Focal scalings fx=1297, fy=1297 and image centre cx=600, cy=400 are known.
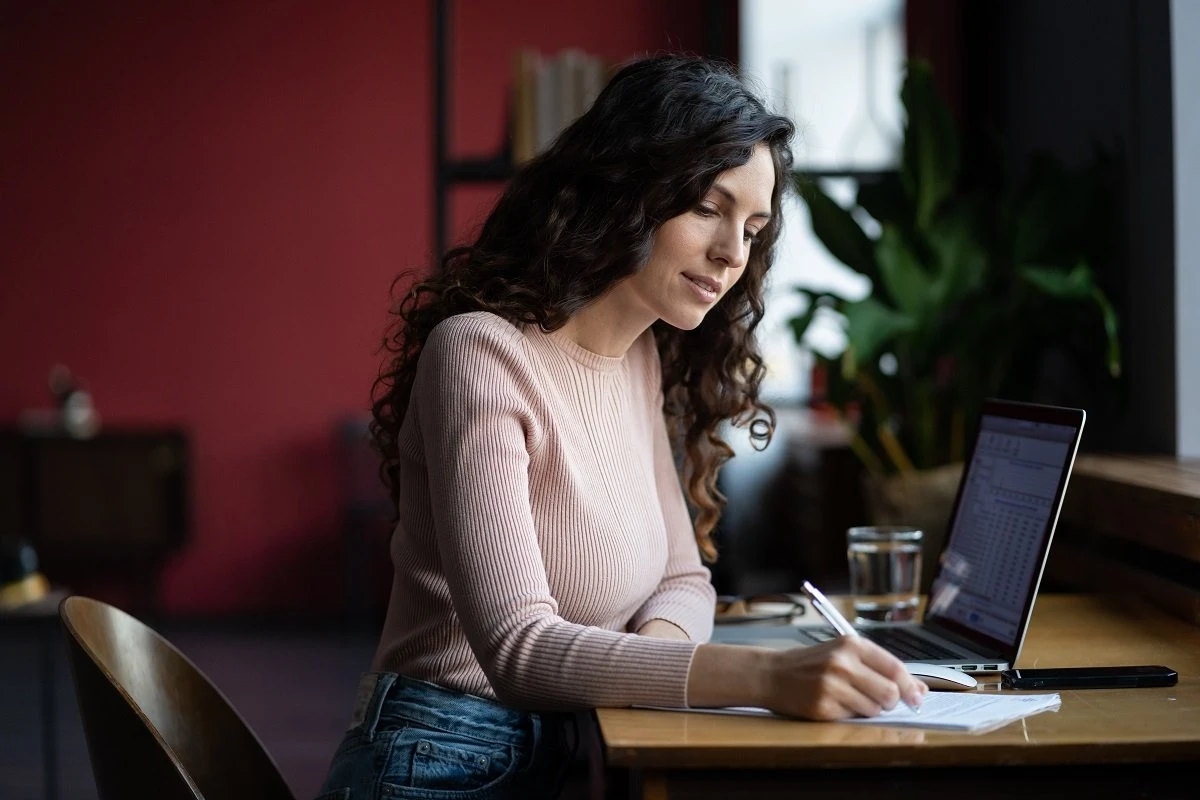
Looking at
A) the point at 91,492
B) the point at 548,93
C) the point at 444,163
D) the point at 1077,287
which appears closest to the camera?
the point at 1077,287

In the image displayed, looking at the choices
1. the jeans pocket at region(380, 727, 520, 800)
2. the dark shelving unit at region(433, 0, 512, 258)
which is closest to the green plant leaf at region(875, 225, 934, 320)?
the dark shelving unit at region(433, 0, 512, 258)

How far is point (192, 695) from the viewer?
1.49 m

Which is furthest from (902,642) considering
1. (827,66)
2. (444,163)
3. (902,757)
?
(827,66)

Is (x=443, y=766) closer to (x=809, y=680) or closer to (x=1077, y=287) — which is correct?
(x=809, y=680)

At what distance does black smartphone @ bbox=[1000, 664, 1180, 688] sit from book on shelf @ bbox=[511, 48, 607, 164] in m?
2.53

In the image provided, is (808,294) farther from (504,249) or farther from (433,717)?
(433,717)

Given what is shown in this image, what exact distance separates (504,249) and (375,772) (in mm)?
621

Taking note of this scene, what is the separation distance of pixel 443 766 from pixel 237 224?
4906 millimetres

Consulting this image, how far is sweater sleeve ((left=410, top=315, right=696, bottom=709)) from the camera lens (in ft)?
3.87

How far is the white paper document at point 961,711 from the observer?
111 cm

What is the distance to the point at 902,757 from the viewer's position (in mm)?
1039

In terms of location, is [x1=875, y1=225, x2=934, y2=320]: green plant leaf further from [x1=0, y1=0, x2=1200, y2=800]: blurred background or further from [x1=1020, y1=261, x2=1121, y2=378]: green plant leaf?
[x1=0, y1=0, x2=1200, y2=800]: blurred background

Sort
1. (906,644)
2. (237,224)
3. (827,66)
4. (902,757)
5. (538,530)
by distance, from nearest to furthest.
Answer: (902,757), (538,530), (906,644), (827,66), (237,224)

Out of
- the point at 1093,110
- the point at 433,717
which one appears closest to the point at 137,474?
the point at 1093,110
